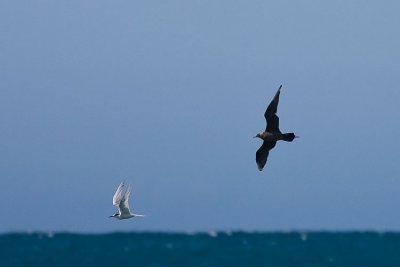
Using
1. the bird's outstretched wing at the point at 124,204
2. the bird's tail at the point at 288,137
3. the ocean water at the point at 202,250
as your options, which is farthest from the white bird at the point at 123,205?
the ocean water at the point at 202,250

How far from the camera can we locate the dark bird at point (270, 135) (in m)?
33.4

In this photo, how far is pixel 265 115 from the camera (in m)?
33.7

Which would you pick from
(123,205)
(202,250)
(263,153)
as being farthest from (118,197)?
(202,250)

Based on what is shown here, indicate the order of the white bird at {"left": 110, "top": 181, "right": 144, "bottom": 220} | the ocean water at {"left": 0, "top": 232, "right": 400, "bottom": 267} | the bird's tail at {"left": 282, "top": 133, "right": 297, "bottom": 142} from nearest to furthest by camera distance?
the bird's tail at {"left": 282, "top": 133, "right": 297, "bottom": 142}, the white bird at {"left": 110, "top": 181, "right": 144, "bottom": 220}, the ocean water at {"left": 0, "top": 232, "right": 400, "bottom": 267}

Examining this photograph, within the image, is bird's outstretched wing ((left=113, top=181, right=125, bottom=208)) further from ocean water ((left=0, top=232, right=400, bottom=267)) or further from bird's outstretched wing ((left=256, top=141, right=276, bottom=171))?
ocean water ((left=0, top=232, right=400, bottom=267))

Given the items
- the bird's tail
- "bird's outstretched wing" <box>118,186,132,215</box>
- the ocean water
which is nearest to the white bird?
"bird's outstretched wing" <box>118,186,132,215</box>

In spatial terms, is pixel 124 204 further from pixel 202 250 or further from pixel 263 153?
pixel 202 250

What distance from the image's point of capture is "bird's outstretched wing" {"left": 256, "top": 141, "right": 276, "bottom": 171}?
34.2m

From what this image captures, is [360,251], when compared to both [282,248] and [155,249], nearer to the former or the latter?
[282,248]

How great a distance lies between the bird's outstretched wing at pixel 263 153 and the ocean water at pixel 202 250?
46.7 metres

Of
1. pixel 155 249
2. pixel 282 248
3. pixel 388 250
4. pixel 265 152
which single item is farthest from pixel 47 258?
pixel 265 152

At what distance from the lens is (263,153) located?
34.4 metres

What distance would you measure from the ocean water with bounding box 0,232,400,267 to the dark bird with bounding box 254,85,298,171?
46.8m

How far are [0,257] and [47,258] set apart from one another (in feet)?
13.3
